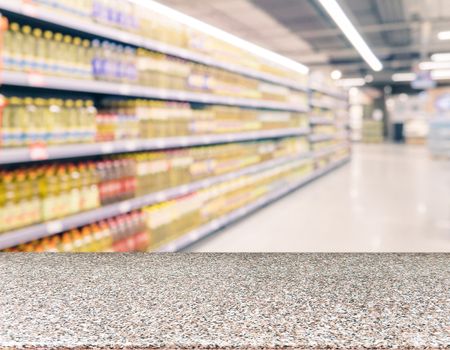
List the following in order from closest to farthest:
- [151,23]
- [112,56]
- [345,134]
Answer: [112,56]
[151,23]
[345,134]

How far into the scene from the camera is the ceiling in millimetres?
9336

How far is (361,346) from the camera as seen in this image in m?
0.86

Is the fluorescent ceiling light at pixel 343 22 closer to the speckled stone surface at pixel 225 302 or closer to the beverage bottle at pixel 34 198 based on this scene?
the beverage bottle at pixel 34 198

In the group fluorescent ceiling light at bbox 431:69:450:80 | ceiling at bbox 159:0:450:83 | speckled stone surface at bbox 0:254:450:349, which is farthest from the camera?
fluorescent ceiling light at bbox 431:69:450:80

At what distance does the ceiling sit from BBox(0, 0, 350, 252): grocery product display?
2.49 m

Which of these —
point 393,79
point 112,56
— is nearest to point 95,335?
point 112,56

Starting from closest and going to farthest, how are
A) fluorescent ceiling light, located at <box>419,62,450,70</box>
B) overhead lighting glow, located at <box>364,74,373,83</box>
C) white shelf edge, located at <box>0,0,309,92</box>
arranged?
1. white shelf edge, located at <box>0,0,309,92</box>
2. fluorescent ceiling light, located at <box>419,62,450,70</box>
3. overhead lighting glow, located at <box>364,74,373,83</box>

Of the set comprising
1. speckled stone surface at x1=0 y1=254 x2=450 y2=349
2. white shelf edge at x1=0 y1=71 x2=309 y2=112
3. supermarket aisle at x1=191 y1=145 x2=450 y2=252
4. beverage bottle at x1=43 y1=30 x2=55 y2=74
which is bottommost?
supermarket aisle at x1=191 y1=145 x2=450 y2=252

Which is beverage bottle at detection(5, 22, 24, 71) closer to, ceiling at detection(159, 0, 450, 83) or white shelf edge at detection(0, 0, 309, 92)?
white shelf edge at detection(0, 0, 309, 92)

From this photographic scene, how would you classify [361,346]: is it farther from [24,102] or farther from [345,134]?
[345,134]

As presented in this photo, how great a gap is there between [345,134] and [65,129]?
11742 millimetres

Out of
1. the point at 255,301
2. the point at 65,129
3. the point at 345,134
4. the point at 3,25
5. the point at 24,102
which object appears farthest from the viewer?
the point at 345,134

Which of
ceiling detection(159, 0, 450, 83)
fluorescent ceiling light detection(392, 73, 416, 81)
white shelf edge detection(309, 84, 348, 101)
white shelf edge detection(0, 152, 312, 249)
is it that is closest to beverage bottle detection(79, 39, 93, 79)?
white shelf edge detection(0, 152, 312, 249)

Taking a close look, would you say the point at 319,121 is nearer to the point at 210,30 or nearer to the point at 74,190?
the point at 210,30
